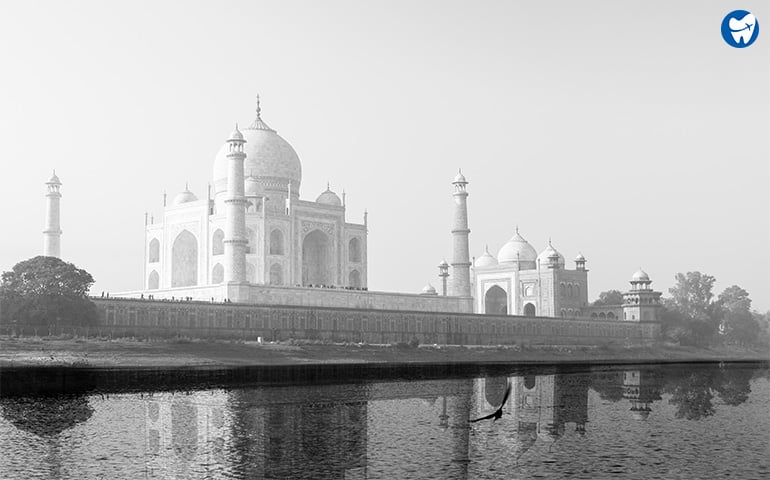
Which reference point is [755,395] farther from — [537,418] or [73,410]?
[73,410]

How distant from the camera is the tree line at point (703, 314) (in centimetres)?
6047

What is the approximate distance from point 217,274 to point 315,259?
21.3 feet

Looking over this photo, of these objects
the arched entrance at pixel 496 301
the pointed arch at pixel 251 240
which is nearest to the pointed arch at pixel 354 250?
the pointed arch at pixel 251 240

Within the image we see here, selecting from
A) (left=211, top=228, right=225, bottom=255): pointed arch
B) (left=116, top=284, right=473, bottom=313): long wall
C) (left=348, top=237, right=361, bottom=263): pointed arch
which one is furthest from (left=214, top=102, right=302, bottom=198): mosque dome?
(left=116, top=284, right=473, bottom=313): long wall

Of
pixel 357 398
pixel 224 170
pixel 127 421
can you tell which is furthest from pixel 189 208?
pixel 127 421

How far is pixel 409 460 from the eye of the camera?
12.0 m

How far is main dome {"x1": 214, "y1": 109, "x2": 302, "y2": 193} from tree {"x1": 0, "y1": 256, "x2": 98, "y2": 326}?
16008 mm

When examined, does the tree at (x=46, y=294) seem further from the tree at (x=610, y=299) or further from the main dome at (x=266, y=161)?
the tree at (x=610, y=299)

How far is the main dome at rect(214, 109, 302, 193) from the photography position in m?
50.2

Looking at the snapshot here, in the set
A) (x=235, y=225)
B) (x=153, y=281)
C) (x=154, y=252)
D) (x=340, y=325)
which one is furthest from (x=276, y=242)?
(x=153, y=281)

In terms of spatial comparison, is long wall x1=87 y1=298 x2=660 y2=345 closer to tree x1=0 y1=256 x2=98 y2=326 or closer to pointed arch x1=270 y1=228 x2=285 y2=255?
tree x1=0 y1=256 x2=98 y2=326

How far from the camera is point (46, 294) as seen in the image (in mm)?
33656

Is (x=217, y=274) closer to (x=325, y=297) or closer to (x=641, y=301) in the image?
(x=325, y=297)

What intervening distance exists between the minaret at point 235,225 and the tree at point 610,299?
30550 millimetres
